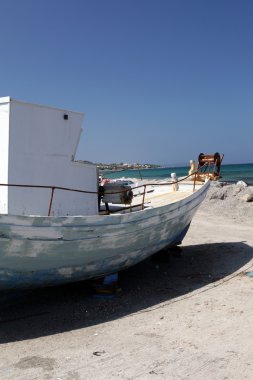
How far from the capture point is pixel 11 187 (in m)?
6.20

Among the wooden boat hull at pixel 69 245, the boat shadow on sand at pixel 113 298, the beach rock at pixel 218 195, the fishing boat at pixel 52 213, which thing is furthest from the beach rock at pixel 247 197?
the fishing boat at pixel 52 213

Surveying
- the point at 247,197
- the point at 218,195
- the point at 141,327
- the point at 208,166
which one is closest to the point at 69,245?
the point at 141,327

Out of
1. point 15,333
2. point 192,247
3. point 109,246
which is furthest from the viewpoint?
point 192,247

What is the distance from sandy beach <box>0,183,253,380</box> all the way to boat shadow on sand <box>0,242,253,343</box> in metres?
0.02

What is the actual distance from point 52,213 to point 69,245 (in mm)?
796

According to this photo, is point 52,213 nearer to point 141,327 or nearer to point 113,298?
point 113,298

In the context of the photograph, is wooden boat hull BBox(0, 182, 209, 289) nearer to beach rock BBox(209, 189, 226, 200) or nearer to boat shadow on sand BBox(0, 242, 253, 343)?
boat shadow on sand BBox(0, 242, 253, 343)

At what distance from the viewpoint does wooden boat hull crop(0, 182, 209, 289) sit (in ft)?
18.6

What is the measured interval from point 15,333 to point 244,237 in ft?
27.7

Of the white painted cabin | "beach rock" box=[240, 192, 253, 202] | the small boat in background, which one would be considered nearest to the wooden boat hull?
the white painted cabin

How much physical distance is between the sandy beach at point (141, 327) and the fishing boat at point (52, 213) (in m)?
0.62

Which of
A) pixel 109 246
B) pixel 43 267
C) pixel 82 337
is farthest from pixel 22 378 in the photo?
pixel 109 246

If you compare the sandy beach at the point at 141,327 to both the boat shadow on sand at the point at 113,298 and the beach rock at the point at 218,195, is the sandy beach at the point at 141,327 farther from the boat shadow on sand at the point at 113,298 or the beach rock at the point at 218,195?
the beach rock at the point at 218,195

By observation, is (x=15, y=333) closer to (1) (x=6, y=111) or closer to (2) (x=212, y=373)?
(2) (x=212, y=373)
